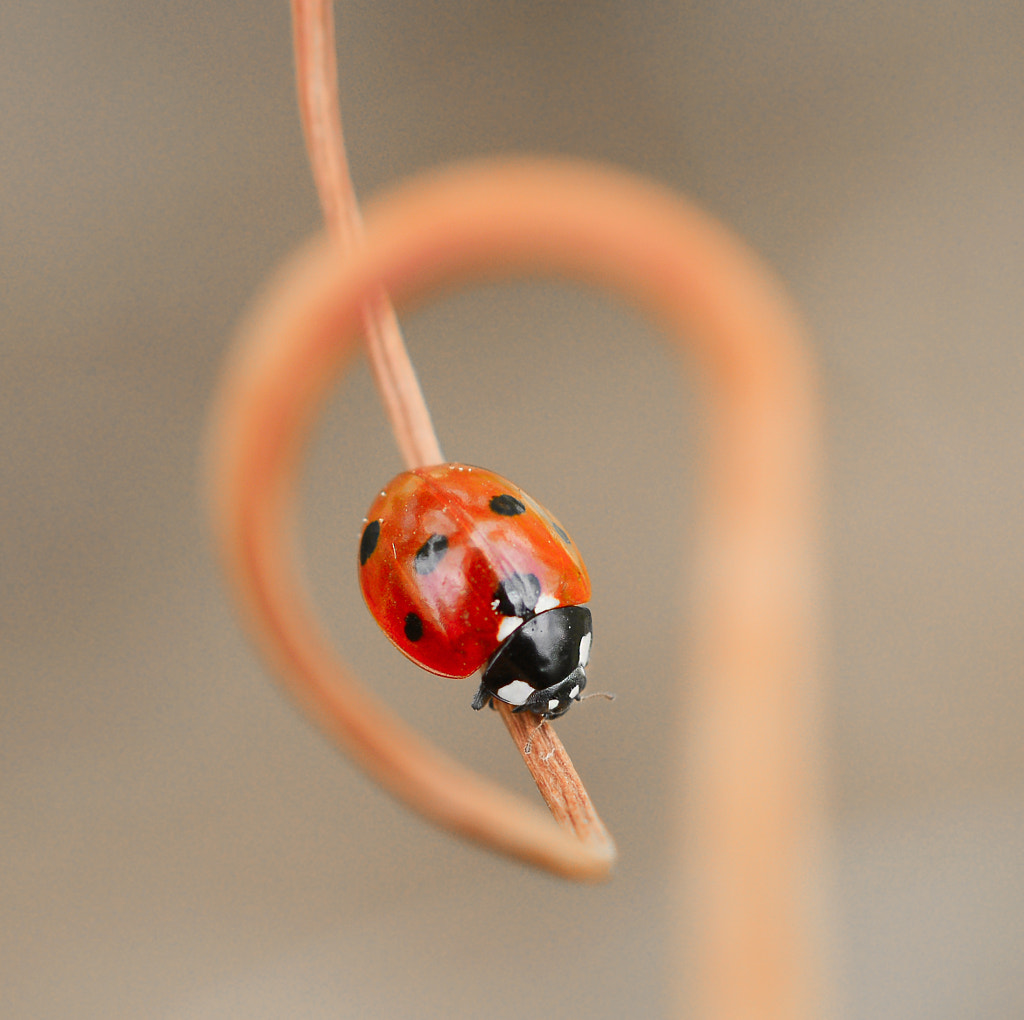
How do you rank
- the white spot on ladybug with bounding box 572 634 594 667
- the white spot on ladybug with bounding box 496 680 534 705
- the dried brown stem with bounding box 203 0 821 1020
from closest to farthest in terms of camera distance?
1. the dried brown stem with bounding box 203 0 821 1020
2. the white spot on ladybug with bounding box 496 680 534 705
3. the white spot on ladybug with bounding box 572 634 594 667

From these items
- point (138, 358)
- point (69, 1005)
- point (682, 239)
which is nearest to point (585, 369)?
point (138, 358)

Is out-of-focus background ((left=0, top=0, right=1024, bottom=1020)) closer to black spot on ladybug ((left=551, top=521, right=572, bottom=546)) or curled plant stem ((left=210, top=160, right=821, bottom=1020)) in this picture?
black spot on ladybug ((left=551, top=521, right=572, bottom=546))

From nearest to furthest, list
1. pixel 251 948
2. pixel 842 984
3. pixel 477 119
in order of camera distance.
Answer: pixel 842 984 < pixel 251 948 < pixel 477 119

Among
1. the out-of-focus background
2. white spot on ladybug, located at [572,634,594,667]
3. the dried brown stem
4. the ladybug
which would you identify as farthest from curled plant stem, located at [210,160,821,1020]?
the out-of-focus background

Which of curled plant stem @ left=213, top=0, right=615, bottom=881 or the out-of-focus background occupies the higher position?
the out-of-focus background

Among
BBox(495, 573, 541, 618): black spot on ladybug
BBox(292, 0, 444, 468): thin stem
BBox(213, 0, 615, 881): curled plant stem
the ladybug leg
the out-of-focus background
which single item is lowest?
BBox(213, 0, 615, 881): curled plant stem

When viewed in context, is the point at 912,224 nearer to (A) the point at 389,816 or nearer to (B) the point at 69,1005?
(A) the point at 389,816
